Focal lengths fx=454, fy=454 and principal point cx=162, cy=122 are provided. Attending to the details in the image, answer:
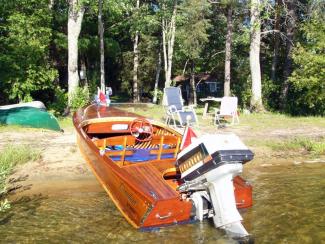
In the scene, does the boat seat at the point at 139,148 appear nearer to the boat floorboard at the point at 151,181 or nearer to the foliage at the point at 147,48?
the boat floorboard at the point at 151,181

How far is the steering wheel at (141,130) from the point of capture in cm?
905

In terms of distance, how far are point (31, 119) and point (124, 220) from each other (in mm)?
7923

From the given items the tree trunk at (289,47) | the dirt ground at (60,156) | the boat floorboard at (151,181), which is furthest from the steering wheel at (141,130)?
the tree trunk at (289,47)

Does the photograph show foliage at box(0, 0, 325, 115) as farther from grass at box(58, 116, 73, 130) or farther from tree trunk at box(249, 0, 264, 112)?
grass at box(58, 116, 73, 130)

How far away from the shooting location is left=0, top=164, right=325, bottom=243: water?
20.2 ft

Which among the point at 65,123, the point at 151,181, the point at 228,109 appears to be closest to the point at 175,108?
the point at 228,109

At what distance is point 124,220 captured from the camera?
22.5ft

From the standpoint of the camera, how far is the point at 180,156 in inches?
253

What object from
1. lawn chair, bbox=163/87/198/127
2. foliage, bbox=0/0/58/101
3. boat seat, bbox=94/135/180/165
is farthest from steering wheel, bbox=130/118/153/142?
foliage, bbox=0/0/58/101

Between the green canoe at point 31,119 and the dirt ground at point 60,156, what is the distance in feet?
1.25

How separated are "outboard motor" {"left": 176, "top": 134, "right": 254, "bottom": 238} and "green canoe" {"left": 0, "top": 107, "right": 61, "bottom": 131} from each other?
8519 mm

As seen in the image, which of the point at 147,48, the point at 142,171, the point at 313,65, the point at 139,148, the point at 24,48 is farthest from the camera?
the point at 147,48

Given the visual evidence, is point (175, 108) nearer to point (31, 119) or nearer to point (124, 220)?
point (31, 119)

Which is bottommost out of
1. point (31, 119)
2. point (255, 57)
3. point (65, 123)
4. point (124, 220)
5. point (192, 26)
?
point (124, 220)
